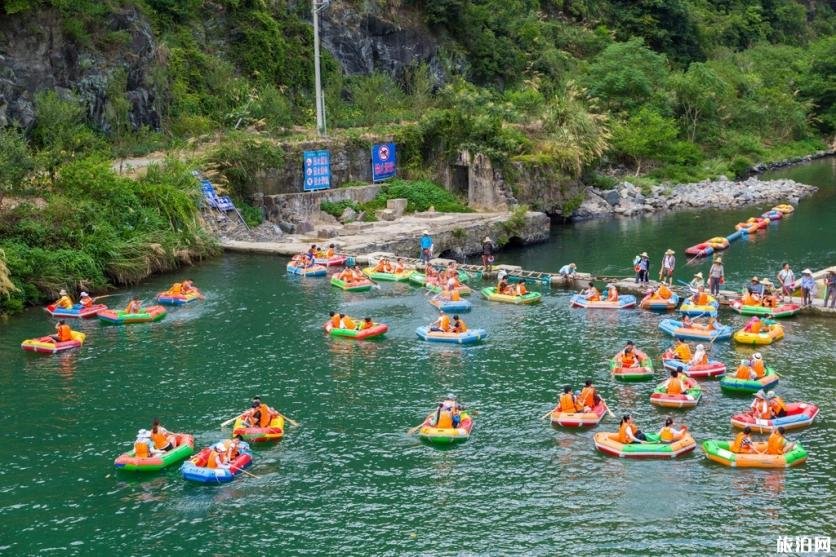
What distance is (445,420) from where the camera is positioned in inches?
1200

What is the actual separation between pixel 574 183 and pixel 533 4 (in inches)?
1532

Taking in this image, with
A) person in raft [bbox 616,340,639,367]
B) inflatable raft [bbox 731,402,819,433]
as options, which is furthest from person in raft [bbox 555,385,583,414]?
inflatable raft [bbox 731,402,819,433]

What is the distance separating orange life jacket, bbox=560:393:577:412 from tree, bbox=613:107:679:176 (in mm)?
50252

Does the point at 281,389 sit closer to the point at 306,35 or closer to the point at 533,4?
the point at 306,35

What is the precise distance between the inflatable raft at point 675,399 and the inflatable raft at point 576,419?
2.30 meters

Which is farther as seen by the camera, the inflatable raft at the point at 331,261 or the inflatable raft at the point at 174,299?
the inflatable raft at the point at 331,261

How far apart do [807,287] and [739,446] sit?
619 inches

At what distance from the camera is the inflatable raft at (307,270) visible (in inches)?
1976

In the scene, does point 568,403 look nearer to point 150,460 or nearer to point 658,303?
point 150,460

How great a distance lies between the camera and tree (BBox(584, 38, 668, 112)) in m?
83.8

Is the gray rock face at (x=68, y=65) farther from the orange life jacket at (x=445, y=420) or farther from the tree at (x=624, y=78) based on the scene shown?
the tree at (x=624, y=78)

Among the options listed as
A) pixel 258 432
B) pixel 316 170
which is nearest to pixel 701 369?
pixel 258 432

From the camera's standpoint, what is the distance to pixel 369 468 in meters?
28.8

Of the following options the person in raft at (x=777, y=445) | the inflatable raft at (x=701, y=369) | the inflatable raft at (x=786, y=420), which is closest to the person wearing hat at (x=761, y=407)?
the inflatable raft at (x=786, y=420)
